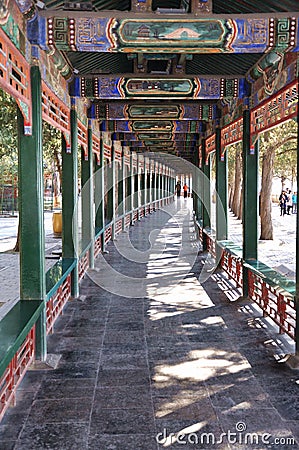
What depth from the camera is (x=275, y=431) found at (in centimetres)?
387

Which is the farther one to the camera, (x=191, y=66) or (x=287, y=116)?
(x=191, y=66)

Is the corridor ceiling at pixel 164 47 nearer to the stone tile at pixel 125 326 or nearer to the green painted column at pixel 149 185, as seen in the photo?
the stone tile at pixel 125 326

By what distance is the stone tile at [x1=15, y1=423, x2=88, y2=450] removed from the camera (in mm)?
3654

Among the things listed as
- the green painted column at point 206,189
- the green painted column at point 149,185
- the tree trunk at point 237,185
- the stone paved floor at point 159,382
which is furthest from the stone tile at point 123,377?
the green painted column at point 149,185

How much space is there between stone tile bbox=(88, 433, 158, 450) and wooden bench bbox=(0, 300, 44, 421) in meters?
0.86

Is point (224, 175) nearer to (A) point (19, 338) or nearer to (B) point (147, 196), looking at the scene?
(A) point (19, 338)

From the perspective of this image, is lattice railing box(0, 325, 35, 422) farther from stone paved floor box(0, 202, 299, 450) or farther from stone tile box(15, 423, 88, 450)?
stone tile box(15, 423, 88, 450)

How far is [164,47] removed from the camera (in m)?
5.13

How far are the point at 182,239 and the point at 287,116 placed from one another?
11.1m

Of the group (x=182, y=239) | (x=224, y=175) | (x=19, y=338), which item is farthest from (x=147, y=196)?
(x=19, y=338)

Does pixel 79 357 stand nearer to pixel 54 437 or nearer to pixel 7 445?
pixel 54 437

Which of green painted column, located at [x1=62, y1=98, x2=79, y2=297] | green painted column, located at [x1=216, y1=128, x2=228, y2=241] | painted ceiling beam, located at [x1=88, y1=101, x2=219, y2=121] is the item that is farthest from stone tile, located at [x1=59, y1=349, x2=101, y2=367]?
green painted column, located at [x1=216, y1=128, x2=228, y2=241]

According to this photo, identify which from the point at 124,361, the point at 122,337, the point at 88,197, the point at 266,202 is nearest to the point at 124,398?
the point at 124,361

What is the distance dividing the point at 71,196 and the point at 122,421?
4797 mm
